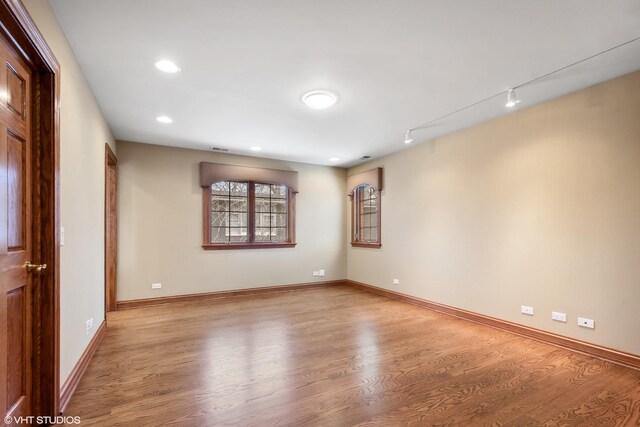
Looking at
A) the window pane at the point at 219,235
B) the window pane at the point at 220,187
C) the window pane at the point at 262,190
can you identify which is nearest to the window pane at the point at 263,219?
the window pane at the point at 262,190

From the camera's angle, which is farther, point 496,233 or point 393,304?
point 393,304

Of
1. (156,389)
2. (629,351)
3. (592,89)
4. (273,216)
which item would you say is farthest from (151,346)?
(592,89)

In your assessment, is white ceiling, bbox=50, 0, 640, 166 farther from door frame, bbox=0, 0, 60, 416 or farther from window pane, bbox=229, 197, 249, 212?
window pane, bbox=229, 197, 249, 212

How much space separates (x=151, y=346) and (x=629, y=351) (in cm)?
443

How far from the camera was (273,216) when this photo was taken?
234 inches

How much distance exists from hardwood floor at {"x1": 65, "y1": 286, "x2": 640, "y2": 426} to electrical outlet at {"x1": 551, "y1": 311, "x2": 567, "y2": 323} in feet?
0.95

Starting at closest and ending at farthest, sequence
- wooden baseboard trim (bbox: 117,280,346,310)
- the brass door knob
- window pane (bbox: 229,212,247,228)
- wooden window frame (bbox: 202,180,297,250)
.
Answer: the brass door knob
wooden baseboard trim (bbox: 117,280,346,310)
wooden window frame (bbox: 202,180,297,250)
window pane (bbox: 229,212,247,228)

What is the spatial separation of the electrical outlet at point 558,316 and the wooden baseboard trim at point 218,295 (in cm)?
Result: 387

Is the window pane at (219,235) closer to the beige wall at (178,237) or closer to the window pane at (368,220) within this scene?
the beige wall at (178,237)

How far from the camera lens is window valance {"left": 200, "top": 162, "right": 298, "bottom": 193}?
5.21m

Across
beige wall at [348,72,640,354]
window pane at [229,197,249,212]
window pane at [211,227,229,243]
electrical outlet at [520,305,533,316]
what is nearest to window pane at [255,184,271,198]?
window pane at [229,197,249,212]

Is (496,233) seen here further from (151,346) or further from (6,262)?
(6,262)

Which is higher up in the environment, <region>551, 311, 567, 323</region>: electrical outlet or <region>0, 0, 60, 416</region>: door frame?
<region>0, 0, 60, 416</region>: door frame

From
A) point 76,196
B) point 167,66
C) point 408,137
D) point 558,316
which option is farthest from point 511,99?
point 76,196
